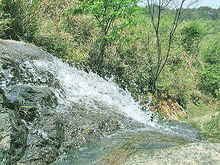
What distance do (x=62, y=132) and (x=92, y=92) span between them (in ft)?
6.99

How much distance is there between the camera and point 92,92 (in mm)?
4895

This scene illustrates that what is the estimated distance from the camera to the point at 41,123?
263 centimetres

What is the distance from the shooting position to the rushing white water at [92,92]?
428cm

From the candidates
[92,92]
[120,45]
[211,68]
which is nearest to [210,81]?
[211,68]

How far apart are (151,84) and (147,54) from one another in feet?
3.47

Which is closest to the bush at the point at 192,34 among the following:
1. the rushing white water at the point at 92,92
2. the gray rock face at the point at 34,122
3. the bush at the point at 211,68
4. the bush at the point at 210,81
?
the bush at the point at 211,68

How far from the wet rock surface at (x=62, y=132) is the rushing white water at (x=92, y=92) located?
104mm

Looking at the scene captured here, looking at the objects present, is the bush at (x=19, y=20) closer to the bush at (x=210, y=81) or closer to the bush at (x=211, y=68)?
the bush at (x=211, y=68)

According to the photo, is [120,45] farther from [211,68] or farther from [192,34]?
[192,34]

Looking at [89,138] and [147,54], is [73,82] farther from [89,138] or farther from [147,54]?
[147,54]

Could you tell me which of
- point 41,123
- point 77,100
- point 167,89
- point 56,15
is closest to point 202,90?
point 167,89

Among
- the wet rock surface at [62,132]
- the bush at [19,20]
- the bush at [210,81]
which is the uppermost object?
the bush at [19,20]

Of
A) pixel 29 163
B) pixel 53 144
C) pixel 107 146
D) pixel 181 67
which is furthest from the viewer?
pixel 181 67

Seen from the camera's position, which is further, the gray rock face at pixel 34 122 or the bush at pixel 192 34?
the bush at pixel 192 34
